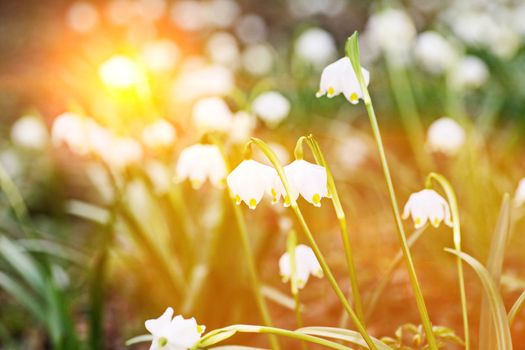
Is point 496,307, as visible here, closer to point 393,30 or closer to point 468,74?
point 468,74

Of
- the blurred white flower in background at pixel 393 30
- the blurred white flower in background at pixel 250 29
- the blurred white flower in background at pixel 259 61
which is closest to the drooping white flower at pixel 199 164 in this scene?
the blurred white flower in background at pixel 393 30

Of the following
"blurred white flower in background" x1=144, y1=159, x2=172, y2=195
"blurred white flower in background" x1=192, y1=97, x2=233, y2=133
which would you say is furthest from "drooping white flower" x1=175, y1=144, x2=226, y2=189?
"blurred white flower in background" x1=144, y1=159, x2=172, y2=195

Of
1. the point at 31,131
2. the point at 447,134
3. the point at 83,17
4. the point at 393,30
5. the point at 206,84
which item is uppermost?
the point at 83,17

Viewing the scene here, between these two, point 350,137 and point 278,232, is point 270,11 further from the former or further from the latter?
point 278,232

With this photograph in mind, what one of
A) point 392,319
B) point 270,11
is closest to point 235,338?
point 392,319

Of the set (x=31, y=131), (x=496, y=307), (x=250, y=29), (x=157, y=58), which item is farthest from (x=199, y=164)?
(x=250, y=29)

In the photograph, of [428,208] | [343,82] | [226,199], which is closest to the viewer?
[343,82]
